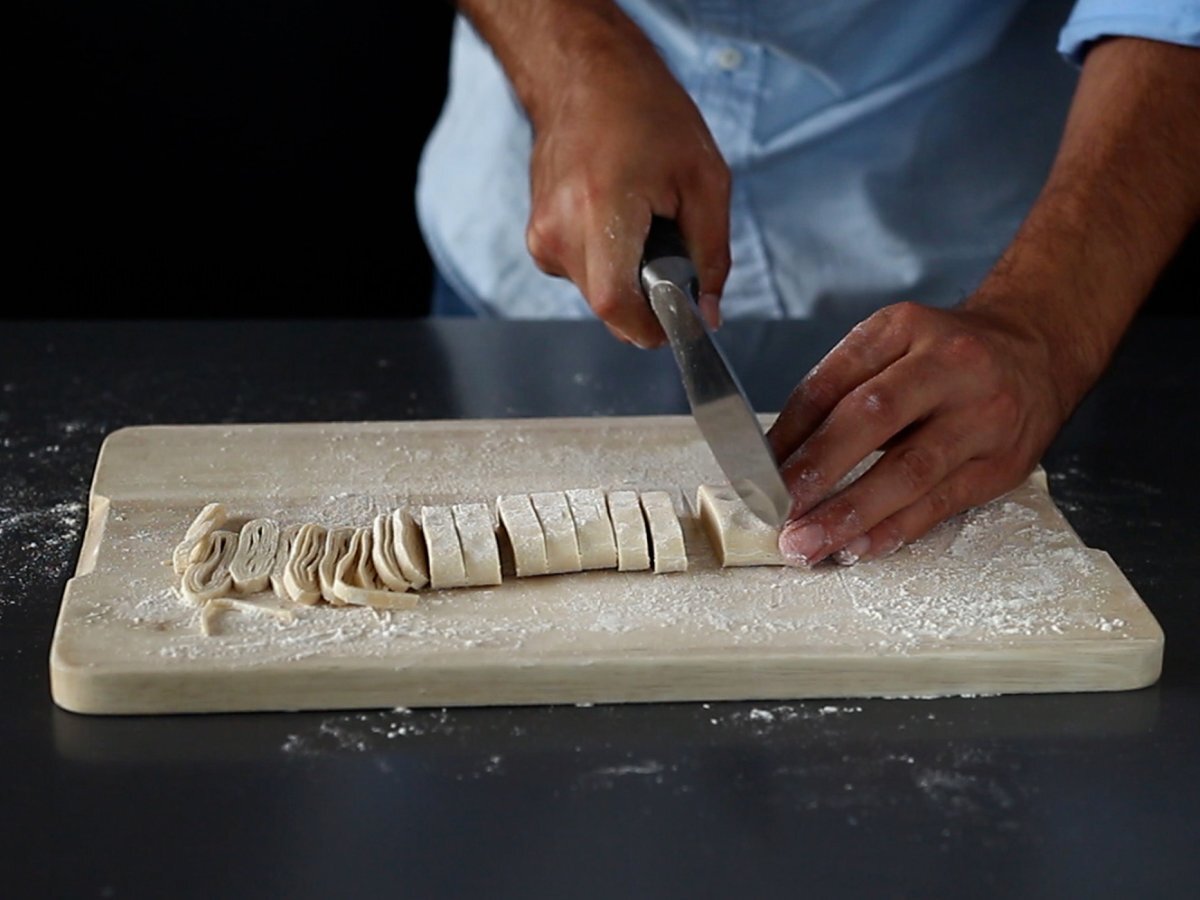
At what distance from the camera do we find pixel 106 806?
1.26 metres

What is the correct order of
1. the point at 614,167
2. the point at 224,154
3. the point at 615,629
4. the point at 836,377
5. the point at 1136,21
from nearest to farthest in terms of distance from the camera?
the point at 615,629 < the point at 836,377 < the point at 614,167 < the point at 1136,21 < the point at 224,154

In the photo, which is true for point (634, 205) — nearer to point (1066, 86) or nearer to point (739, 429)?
point (739, 429)

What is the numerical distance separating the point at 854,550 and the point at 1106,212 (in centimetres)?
63

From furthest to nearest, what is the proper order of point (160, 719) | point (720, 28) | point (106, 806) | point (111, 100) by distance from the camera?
point (111, 100) → point (720, 28) → point (160, 719) → point (106, 806)

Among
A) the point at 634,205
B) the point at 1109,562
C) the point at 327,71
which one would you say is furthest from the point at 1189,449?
the point at 327,71

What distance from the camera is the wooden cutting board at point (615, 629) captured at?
54.4 inches

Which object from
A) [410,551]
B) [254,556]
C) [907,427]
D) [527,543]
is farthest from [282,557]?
[907,427]

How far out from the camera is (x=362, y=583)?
1.50 m

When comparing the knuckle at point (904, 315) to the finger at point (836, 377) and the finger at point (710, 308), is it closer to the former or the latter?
the finger at point (836, 377)

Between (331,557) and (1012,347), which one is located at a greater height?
(1012,347)

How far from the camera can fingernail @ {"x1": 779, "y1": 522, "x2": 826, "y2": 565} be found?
1.55 meters

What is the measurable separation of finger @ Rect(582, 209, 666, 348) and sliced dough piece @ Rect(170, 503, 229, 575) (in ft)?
1.53

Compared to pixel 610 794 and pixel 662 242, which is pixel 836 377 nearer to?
A: pixel 662 242

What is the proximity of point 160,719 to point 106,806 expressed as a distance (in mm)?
129
